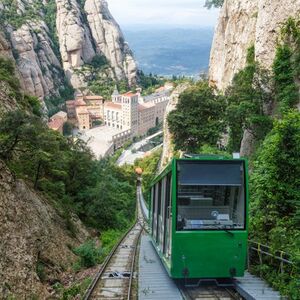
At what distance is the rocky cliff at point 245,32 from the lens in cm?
2575

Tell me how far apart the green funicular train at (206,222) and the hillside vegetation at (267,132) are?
84 centimetres

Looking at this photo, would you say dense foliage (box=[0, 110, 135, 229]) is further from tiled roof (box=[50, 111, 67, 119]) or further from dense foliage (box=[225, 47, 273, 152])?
tiled roof (box=[50, 111, 67, 119])

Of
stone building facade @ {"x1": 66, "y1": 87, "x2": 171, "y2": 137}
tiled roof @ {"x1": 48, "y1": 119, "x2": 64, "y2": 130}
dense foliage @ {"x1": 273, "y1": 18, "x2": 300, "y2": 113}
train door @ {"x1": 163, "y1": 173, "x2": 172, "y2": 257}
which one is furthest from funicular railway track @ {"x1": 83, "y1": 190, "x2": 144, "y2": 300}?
stone building facade @ {"x1": 66, "y1": 87, "x2": 171, "y2": 137}

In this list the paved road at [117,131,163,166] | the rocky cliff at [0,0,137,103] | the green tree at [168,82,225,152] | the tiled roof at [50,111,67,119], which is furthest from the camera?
the rocky cliff at [0,0,137,103]

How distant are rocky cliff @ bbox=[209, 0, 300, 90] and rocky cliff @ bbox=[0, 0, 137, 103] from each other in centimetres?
7276

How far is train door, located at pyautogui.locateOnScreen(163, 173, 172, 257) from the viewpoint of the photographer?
9945 mm

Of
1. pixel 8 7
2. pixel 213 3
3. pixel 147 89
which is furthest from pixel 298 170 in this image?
pixel 147 89

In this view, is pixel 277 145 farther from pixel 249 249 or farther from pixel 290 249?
pixel 290 249

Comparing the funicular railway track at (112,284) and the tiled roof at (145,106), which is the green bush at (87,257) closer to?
the funicular railway track at (112,284)

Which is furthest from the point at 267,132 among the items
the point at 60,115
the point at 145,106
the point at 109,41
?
the point at 109,41

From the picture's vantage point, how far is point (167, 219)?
405 inches

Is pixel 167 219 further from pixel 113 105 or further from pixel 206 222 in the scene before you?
pixel 113 105

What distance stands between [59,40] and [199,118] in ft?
417

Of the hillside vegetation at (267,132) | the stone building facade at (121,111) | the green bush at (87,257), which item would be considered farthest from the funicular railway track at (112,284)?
the stone building facade at (121,111)
